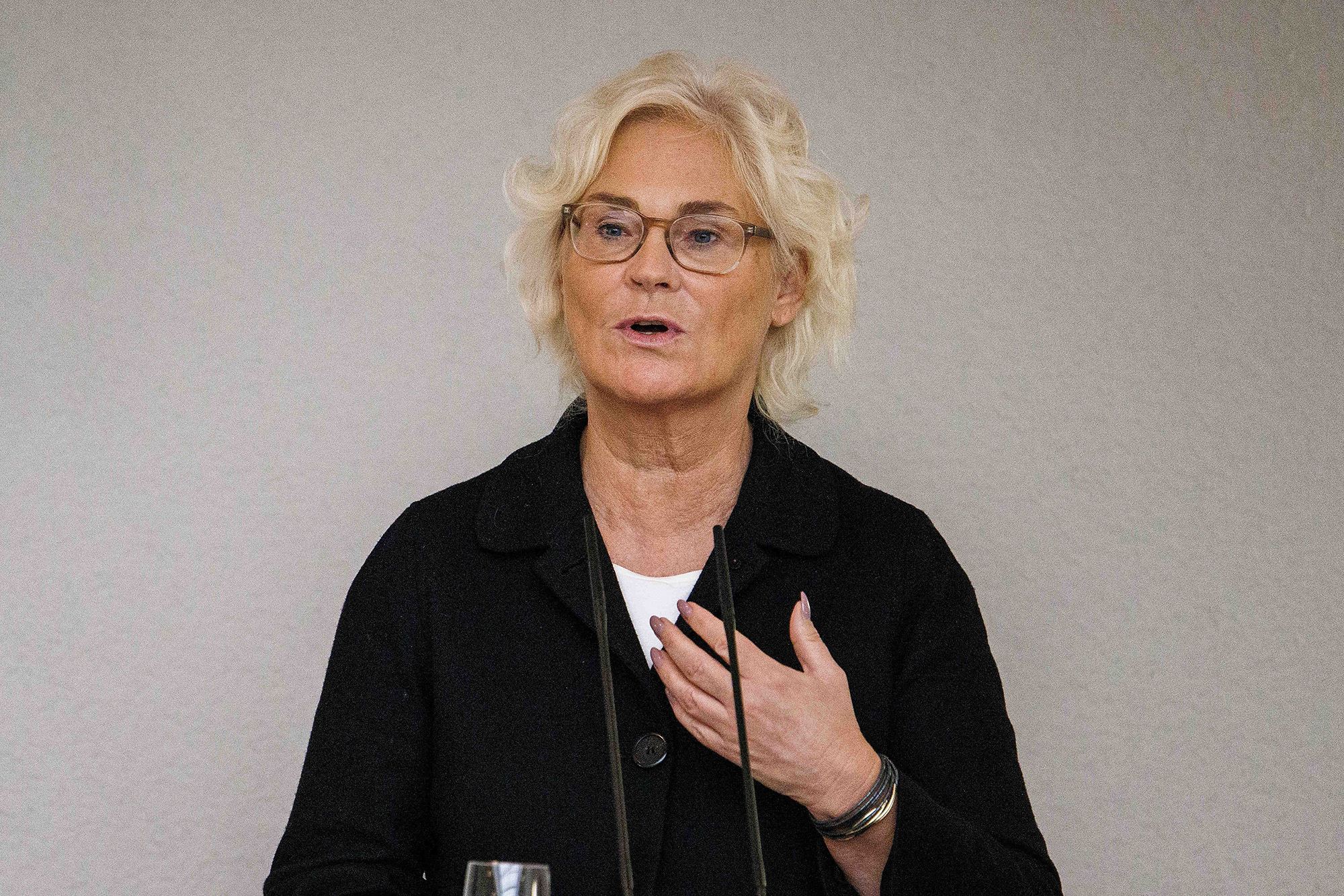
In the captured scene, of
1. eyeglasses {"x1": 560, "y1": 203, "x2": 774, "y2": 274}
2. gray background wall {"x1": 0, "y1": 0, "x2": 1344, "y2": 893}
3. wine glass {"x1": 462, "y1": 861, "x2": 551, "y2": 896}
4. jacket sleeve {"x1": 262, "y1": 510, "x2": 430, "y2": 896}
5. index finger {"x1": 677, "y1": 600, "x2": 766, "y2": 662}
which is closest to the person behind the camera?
wine glass {"x1": 462, "y1": 861, "x2": 551, "y2": 896}

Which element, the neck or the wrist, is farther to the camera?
the neck

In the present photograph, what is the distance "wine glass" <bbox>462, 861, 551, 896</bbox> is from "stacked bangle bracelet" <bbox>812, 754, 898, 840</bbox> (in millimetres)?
505

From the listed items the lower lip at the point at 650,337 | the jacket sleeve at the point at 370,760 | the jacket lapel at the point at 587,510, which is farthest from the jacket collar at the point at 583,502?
the lower lip at the point at 650,337

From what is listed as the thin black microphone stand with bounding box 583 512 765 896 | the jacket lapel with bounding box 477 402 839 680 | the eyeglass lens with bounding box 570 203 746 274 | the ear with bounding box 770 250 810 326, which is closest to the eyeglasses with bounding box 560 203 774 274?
the eyeglass lens with bounding box 570 203 746 274

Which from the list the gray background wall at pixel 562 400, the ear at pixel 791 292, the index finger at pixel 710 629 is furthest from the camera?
the gray background wall at pixel 562 400

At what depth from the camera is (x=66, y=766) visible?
7.20 feet

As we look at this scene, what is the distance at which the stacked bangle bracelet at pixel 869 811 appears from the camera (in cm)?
144

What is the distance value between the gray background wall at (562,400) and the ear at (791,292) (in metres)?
0.55

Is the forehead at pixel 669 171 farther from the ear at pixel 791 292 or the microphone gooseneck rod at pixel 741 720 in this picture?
the microphone gooseneck rod at pixel 741 720

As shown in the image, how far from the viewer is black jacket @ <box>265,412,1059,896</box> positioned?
5.08ft

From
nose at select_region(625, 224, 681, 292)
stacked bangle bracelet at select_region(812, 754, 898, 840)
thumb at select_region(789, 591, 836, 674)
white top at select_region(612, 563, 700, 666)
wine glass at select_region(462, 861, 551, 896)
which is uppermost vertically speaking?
nose at select_region(625, 224, 681, 292)

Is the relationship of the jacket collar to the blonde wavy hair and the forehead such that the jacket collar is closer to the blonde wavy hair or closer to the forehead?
the blonde wavy hair

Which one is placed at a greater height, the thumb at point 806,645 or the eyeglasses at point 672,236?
the eyeglasses at point 672,236

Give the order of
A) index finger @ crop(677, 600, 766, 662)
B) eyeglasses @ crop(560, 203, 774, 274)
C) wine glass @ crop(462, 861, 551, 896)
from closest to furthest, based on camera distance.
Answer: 1. wine glass @ crop(462, 861, 551, 896)
2. index finger @ crop(677, 600, 766, 662)
3. eyeglasses @ crop(560, 203, 774, 274)
